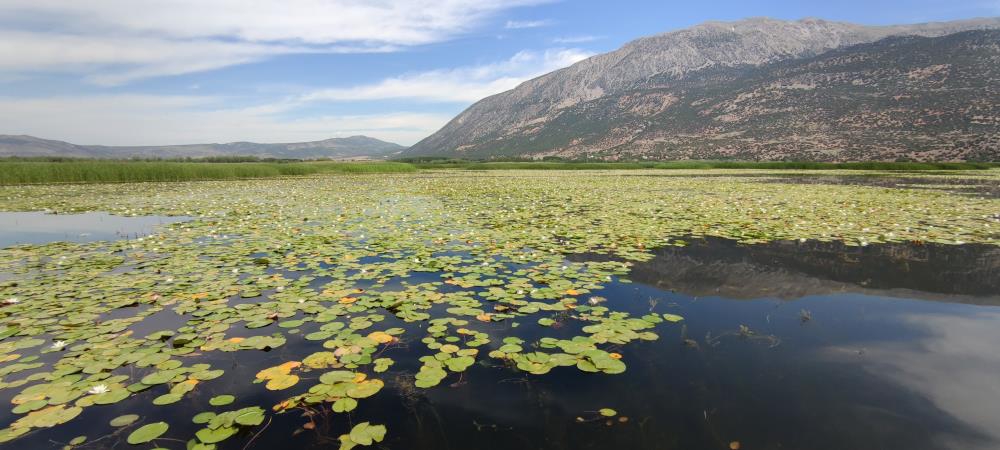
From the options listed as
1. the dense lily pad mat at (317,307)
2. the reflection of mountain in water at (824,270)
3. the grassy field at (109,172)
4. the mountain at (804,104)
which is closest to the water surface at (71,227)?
the dense lily pad mat at (317,307)

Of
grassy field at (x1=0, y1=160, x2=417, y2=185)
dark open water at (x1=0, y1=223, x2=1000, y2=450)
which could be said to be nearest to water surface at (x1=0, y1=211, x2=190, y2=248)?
dark open water at (x1=0, y1=223, x2=1000, y2=450)

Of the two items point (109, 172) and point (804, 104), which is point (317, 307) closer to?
point (109, 172)

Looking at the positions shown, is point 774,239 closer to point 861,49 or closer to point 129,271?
point 129,271

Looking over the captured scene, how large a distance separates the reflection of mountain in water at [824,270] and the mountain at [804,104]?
278 feet

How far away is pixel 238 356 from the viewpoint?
439 cm

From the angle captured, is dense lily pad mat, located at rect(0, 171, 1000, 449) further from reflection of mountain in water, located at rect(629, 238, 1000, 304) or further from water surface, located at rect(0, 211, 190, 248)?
water surface, located at rect(0, 211, 190, 248)

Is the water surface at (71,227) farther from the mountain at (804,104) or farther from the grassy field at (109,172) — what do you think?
the mountain at (804,104)

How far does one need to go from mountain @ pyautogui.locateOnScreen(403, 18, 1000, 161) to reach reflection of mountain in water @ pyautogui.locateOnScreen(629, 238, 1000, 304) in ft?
278

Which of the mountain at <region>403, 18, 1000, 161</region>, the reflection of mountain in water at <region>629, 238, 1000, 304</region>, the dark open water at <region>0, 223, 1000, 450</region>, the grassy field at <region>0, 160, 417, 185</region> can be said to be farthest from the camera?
the mountain at <region>403, 18, 1000, 161</region>

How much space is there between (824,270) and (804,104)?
4819 inches

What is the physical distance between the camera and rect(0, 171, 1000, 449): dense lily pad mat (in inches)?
142

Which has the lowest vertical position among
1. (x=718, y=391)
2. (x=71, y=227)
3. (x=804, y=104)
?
(x=718, y=391)

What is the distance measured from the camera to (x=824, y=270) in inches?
304

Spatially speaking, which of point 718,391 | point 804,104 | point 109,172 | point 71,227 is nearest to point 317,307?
point 718,391
